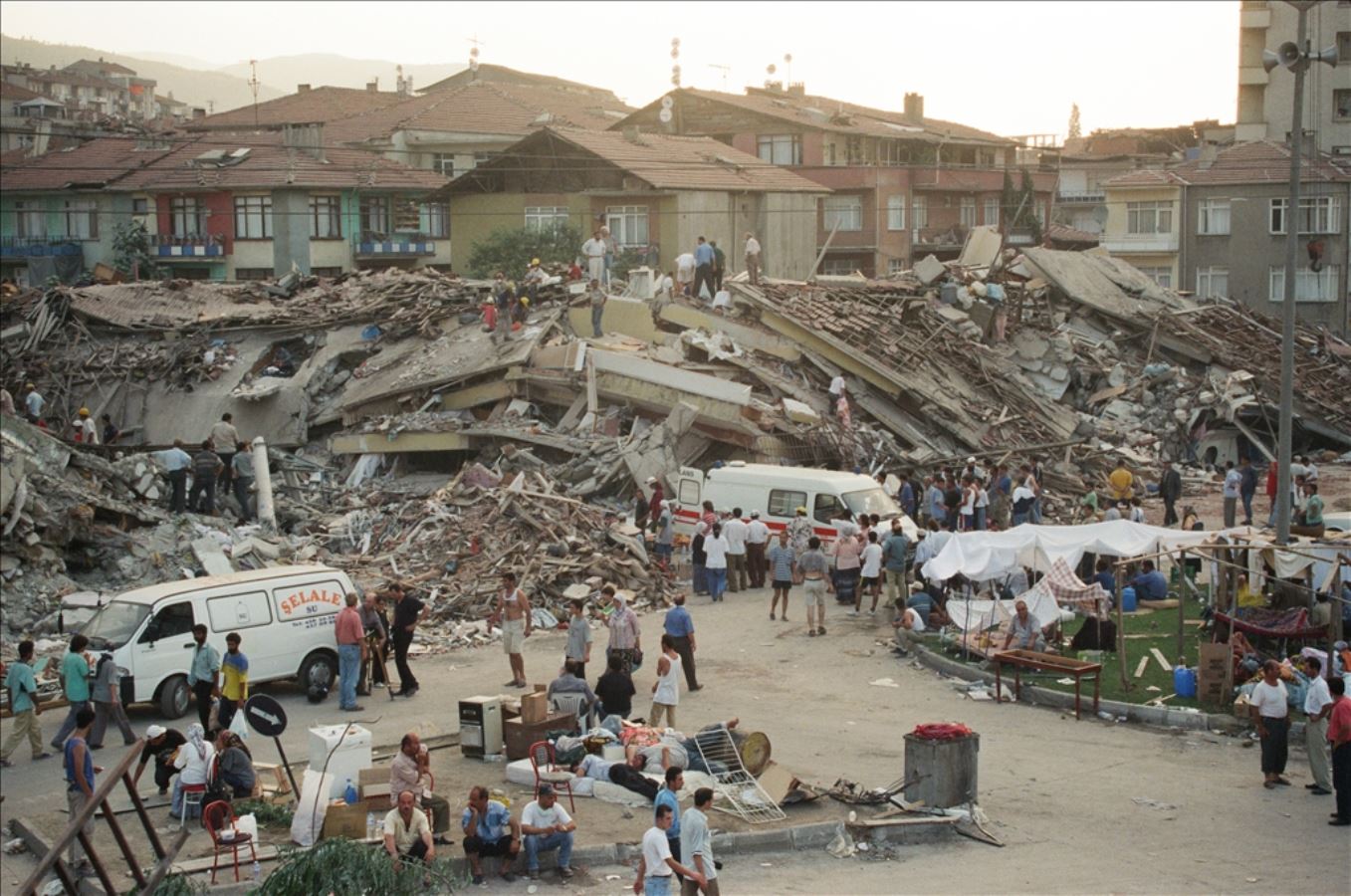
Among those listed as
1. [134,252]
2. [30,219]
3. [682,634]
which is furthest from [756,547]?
[30,219]

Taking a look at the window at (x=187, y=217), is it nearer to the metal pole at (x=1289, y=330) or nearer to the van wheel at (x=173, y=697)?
the van wheel at (x=173, y=697)

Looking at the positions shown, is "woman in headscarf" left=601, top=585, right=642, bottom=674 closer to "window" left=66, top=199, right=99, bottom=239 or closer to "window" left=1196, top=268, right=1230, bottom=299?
"window" left=1196, top=268, right=1230, bottom=299

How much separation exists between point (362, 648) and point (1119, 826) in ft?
32.2

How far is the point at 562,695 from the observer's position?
17406 millimetres

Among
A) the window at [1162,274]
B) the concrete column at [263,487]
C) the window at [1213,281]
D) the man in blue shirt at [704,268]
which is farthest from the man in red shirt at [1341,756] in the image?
the window at [1162,274]

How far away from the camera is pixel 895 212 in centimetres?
6881

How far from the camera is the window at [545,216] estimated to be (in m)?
56.2

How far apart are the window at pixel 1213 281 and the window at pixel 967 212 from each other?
1671cm

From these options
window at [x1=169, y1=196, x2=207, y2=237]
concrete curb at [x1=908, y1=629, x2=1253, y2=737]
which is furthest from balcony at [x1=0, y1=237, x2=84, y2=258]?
concrete curb at [x1=908, y1=629, x2=1253, y2=737]

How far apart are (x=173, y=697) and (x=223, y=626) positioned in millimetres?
1044

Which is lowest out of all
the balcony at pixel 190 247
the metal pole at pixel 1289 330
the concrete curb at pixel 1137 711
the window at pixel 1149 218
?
the concrete curb at pixel 1137 711

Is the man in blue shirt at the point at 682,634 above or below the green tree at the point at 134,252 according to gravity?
below

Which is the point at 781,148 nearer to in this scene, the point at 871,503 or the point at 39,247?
the point at 39,247

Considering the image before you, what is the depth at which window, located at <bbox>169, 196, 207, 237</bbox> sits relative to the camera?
2381 inches
